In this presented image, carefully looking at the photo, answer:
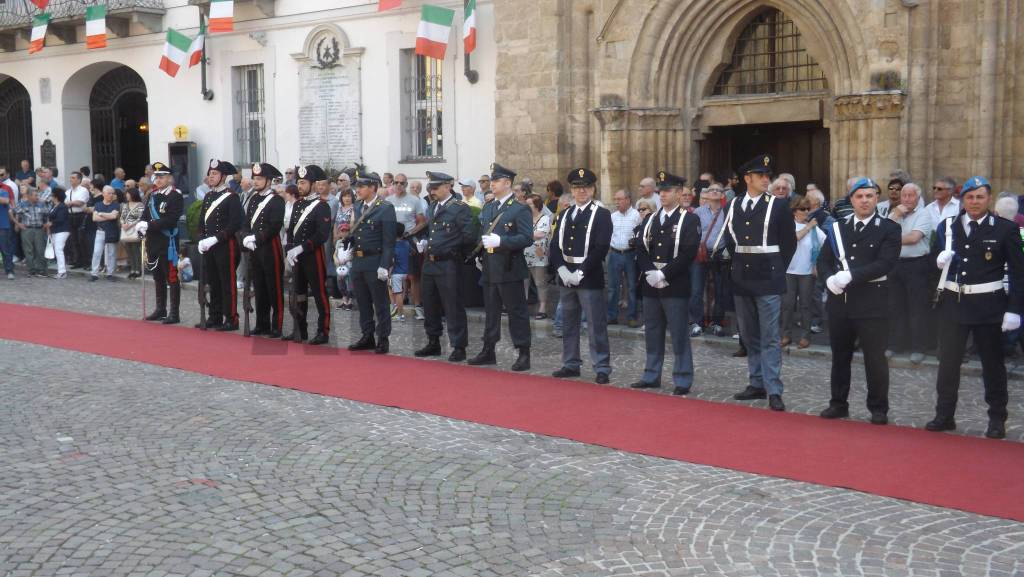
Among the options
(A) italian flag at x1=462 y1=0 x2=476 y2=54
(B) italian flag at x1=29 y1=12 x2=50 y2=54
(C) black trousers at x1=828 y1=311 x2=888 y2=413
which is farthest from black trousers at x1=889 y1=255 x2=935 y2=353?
(B) italian flag at x1=29 y1=12 x2=50 y2=54

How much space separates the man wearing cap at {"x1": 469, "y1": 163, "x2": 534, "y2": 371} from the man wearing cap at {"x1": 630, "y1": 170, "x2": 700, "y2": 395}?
126cm

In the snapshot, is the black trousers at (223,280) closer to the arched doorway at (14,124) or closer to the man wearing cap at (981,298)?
the man wearing cap at (981,298)

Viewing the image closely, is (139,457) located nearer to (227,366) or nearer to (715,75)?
(227,366)

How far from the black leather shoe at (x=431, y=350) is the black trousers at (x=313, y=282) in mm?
1327

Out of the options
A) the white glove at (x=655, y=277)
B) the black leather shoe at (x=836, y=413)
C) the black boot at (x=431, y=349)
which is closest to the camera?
the black leather shoe at (x=836, y=413)

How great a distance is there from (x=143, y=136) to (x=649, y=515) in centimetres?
2339

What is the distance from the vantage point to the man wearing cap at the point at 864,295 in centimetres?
805

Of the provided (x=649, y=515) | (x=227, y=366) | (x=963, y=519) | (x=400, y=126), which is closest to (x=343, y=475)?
(x=649, y=515)

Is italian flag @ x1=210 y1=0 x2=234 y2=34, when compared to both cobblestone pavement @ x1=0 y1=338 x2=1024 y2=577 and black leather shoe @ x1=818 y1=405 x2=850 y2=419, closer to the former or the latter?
cobblestone pavement @ x1=0 y1=338 x2=1024 y2=577

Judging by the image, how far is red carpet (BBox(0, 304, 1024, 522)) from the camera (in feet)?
21.7

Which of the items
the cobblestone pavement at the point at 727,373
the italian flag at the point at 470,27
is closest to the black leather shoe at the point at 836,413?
the cobblestone pavement at the point at 727,373

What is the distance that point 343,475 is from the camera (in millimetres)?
6609

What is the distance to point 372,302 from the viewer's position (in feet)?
38.4

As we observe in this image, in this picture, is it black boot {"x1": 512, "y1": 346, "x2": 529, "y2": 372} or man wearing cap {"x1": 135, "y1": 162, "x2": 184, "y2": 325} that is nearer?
black boot {"x1": 512, "y1": 346, "x2": 529, "y2": 372}
